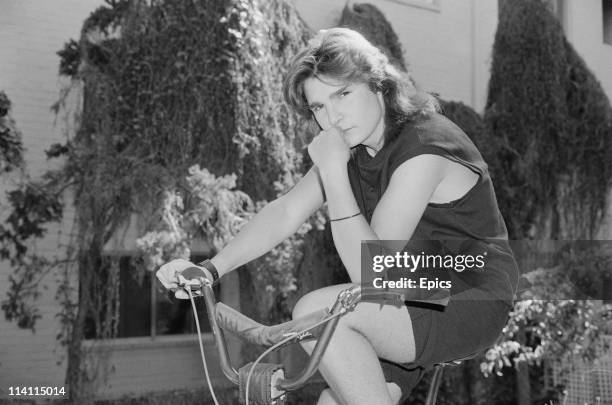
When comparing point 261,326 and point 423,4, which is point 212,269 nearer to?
point 261,326

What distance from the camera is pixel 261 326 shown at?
1617 millimetres

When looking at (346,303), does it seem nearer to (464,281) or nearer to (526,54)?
(464,281)

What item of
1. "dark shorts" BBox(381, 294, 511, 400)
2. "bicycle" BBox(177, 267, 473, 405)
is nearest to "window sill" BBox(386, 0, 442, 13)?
"dark shorts" BBox(381, 294, 511, 400)

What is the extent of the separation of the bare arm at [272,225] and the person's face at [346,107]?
0.25 meters

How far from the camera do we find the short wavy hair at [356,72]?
5.98 ft

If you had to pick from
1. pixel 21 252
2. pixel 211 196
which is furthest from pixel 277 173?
pixel 21 252

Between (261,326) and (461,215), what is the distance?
546 mm

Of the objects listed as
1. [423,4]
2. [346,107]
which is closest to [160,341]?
[423,4]

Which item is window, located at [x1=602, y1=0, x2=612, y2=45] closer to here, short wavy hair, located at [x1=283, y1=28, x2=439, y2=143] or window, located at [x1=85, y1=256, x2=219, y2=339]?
window, located at [x1=85, y1=256, x2=219, y2=339]

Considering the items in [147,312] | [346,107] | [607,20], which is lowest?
[147,312]

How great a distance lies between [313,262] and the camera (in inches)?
269

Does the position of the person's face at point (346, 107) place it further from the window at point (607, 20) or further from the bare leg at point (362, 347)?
the window at point (607, 20)

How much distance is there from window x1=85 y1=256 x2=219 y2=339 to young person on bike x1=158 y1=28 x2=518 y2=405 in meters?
5.68

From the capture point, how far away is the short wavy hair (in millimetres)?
1821
